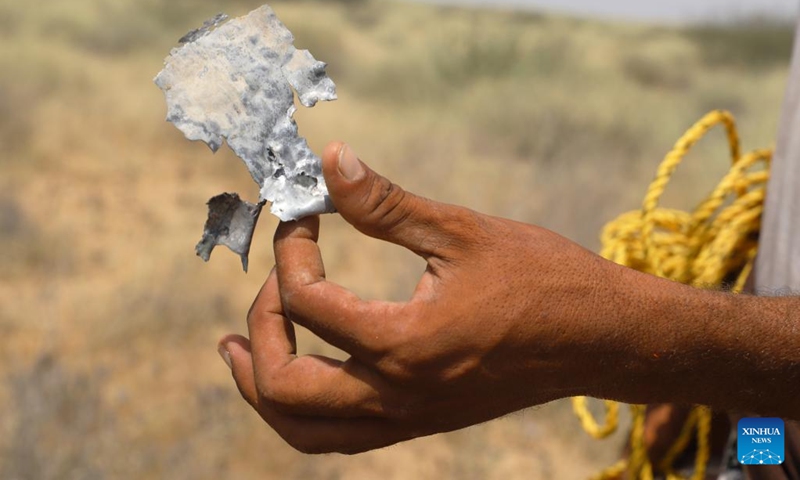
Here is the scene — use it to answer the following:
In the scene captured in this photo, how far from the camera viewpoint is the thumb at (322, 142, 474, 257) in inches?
37.2

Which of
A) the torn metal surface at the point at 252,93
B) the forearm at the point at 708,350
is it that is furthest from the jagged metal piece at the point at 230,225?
the forearm at the point at 708,350

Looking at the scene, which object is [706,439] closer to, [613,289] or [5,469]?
[613,289]

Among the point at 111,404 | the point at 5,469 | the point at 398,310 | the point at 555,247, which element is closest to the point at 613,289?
the point at 555,247

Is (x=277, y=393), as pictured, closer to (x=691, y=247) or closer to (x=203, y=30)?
(x=203, y=30)

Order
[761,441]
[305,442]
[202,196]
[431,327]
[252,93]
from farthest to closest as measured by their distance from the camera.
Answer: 1. [202,196]
2. [761,441]
3. [252,93]
4. [305,442]
5. [431,327]

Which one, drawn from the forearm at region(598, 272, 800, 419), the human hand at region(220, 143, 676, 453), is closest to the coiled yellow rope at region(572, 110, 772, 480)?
the forearm at region(598, 272, 800, 419)

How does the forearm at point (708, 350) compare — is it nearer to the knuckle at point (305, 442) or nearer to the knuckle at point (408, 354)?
the knuckle at point (408, 354)

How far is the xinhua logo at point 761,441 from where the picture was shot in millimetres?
1340

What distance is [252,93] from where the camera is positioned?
1.15 metres

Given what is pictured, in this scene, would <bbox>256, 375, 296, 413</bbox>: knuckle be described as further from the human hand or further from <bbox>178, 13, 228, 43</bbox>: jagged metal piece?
<bbox>178, 13, 228, 43</bbox>: jagged metal piece

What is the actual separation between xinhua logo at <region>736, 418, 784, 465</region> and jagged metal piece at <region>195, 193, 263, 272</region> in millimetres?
898

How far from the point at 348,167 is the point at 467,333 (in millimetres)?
240

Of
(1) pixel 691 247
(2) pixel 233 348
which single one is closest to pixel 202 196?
(1) pixel 691 247

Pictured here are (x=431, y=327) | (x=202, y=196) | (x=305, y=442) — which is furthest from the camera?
(x=202, y=196)
